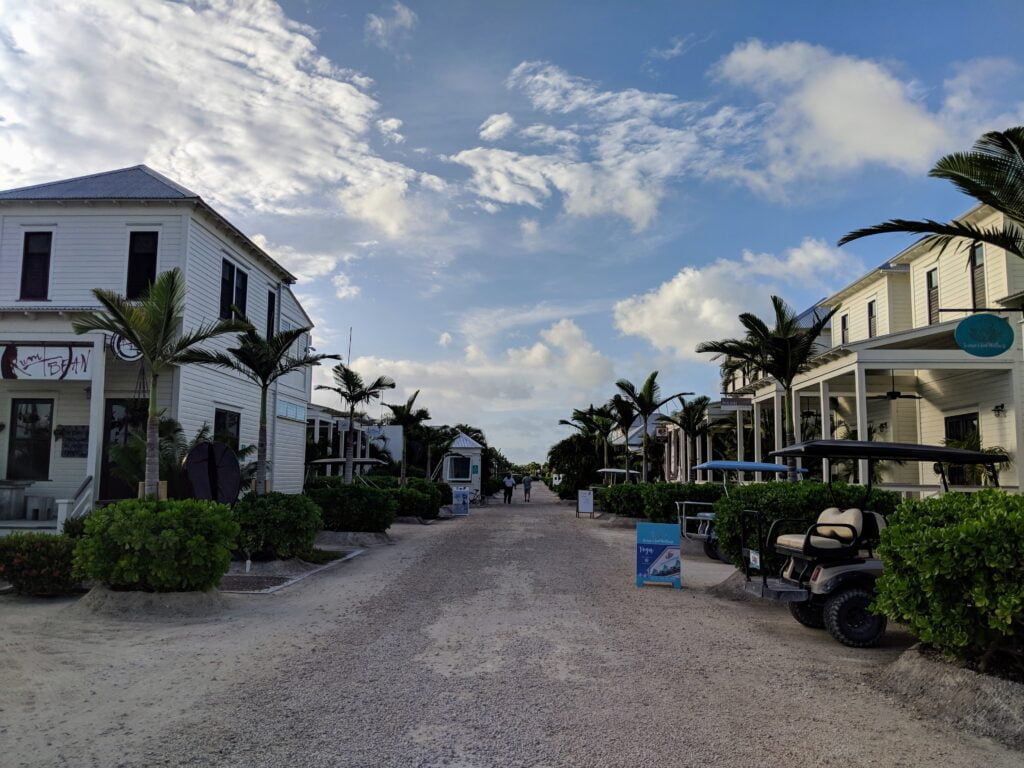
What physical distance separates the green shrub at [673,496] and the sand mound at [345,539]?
8.03 meters

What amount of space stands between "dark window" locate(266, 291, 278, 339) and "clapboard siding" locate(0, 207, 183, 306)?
5.70 m

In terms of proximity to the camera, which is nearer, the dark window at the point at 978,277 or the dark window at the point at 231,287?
the dark window at the point at 978,277

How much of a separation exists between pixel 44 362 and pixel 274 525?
641cm

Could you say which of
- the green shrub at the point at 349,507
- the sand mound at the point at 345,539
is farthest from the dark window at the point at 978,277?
the sand mound at the point at 345,539

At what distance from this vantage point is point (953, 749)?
4801mm

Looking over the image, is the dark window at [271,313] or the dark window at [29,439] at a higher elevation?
the dark window at [271,313]

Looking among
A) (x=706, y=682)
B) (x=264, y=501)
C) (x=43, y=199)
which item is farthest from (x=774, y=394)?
(x=43, y=199)

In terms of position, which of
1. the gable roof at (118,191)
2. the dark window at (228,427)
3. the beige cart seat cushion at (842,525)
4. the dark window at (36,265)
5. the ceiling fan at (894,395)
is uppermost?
the gable roof at (118,191)

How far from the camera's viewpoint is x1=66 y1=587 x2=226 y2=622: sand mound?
28.6 feet

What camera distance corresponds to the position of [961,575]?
17.9 feet

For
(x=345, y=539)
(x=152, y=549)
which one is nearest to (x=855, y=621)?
(x=152, y=549)

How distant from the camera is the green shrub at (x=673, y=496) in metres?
21.0

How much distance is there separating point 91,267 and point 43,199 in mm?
1898

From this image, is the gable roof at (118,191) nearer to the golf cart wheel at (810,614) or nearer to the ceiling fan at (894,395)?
the golf cart wheel at (810,614)
